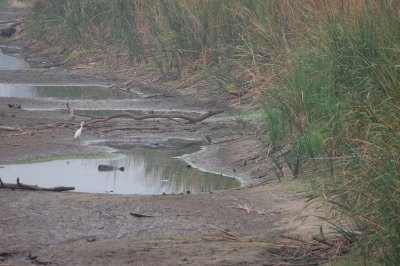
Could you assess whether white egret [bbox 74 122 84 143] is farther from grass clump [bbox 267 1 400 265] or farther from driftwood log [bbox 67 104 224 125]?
grass clump [bbox 267 1 400 265]

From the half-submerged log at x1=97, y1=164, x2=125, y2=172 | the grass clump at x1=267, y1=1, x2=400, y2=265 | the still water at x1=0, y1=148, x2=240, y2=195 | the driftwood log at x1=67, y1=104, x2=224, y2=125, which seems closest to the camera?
the grass clump at x1=267, y1=1, x2=400, y2=265

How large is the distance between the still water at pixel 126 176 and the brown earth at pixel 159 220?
32 cm

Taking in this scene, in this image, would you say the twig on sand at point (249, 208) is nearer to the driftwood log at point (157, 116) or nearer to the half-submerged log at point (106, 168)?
the half-submerged log at point (106, 168)

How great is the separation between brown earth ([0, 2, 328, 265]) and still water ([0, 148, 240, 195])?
32cm

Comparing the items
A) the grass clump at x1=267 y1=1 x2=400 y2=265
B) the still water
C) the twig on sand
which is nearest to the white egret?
the still water

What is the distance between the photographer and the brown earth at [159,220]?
6.96 m

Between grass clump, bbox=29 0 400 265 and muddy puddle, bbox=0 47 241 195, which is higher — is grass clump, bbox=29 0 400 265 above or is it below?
above

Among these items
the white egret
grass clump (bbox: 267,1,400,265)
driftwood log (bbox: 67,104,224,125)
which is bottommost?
the white egret

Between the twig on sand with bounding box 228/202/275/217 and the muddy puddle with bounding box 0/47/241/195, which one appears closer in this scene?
the twig on sand with bounding box 228/202/275/217

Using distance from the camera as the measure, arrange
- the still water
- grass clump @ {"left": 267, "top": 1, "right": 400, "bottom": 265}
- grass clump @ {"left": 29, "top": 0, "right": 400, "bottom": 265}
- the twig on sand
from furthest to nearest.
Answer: the still water, the twig on sand, grass clump @ {"left": 29, "top": 0, "right": 400, "bottom": 265}, grass clump @ {"left": 267, "top": 1, "right": 400, "bottom": 265}

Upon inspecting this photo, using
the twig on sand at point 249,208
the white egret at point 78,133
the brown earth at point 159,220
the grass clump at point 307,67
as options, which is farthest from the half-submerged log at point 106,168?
the twig on sand at point 249,208

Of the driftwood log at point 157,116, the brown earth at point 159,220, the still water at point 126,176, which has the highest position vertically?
the driftwood log at point 157,116

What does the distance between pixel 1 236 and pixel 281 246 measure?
207cm

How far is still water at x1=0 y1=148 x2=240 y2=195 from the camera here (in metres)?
10.5
